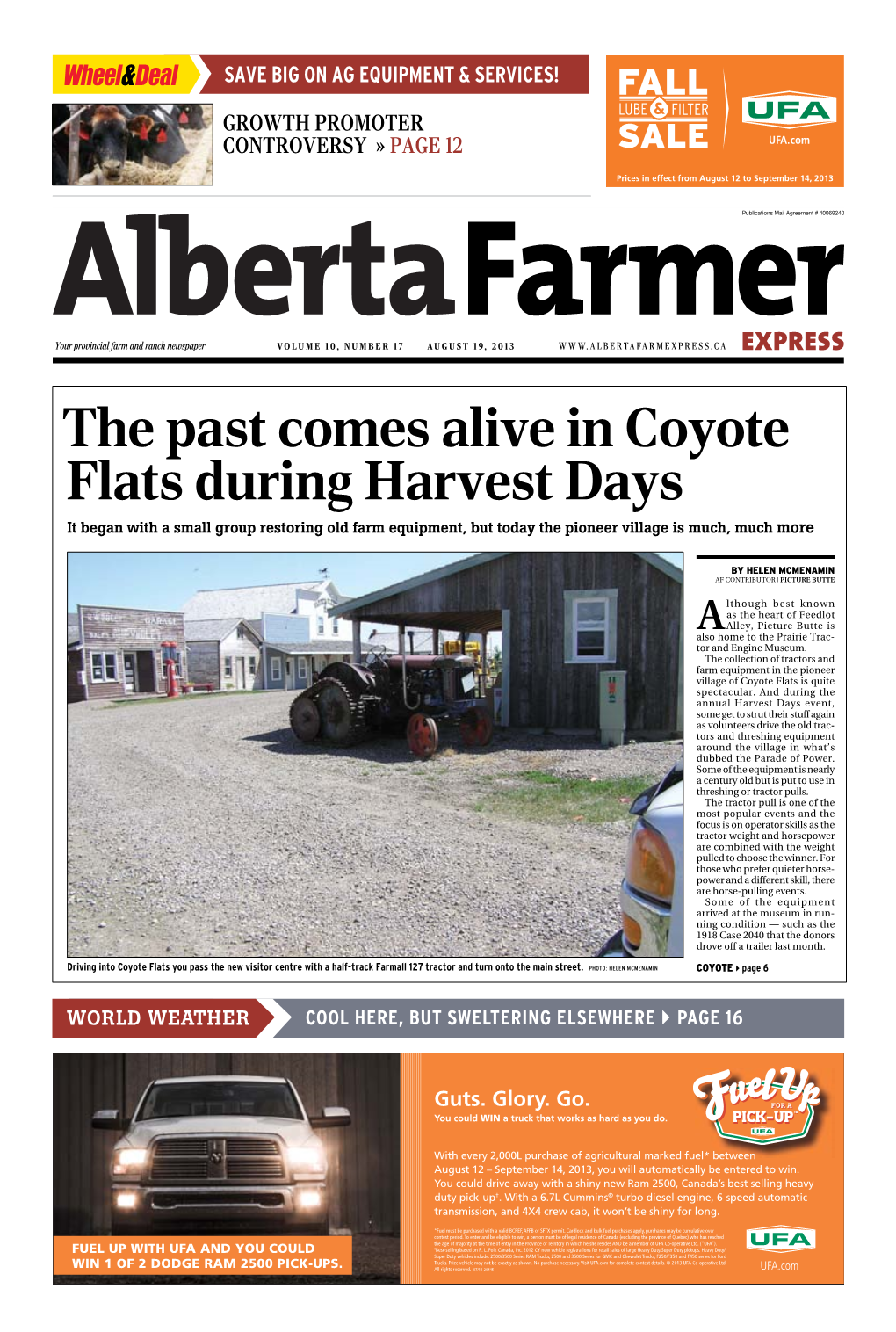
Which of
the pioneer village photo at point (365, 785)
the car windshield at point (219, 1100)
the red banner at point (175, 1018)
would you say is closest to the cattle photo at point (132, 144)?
the pioneer village photo at point (365, 785)

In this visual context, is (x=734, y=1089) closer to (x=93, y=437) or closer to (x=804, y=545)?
(x=804, y=545)

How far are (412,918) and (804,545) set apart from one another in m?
2.94

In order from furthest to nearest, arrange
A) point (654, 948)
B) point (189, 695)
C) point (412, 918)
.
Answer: point (189, 695)
point (412, 918)
point (654, 948)

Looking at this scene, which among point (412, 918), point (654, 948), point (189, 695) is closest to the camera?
point (654, 948)

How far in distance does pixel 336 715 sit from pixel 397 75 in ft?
14.3

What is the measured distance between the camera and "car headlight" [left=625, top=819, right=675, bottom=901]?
3.34 meters

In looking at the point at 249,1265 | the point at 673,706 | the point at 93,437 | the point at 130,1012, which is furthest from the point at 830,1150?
the point at 93,437

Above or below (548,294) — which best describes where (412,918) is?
below

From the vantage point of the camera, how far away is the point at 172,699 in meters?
4.25

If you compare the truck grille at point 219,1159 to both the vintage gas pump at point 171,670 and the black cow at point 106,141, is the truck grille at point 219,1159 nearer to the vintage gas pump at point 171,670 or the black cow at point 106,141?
the vintage gas pump at point 171,670

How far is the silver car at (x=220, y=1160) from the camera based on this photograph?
3.54 meters

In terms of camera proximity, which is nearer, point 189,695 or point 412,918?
point 412,918

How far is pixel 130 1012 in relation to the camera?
3746 mm

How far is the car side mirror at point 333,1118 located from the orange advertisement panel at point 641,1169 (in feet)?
1.19
